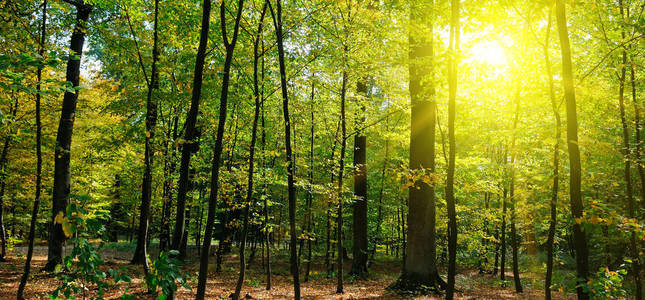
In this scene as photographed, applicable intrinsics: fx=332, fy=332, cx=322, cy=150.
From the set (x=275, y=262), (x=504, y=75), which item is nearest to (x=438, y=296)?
(x=504, y=75)

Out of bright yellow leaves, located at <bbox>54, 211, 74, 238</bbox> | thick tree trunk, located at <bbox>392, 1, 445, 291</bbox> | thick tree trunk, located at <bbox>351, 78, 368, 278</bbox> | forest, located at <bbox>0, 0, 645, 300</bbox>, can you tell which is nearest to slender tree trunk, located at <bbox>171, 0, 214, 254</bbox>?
forest, located at <bbox>0, 0, 645, 300</bbox>

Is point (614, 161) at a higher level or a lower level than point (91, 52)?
lower

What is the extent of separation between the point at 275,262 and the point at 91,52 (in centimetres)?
2640

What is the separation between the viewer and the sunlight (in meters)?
7.81

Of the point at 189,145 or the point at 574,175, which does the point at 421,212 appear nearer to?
the point at 574,175

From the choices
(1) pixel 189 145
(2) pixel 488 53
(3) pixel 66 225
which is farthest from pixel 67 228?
(2) pixel 488 53

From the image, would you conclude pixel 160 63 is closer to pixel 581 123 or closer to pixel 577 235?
pixel 577 235

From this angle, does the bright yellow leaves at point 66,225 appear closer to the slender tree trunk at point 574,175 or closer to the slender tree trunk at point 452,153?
the slender tree trunk at point 452,153

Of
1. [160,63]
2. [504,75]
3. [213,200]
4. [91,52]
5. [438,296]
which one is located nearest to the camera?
[213,200]

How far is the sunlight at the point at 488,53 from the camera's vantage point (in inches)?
307

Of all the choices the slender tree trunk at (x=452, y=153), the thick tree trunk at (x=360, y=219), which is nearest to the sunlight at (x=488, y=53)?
the slender tree trunk at (x=452, y=153)

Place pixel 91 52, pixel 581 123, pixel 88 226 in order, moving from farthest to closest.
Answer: pixel 91 52 → pixel 581 123 → pixel 88 226

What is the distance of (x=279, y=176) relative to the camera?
10.0 m

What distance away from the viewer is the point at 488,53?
9242 mm
